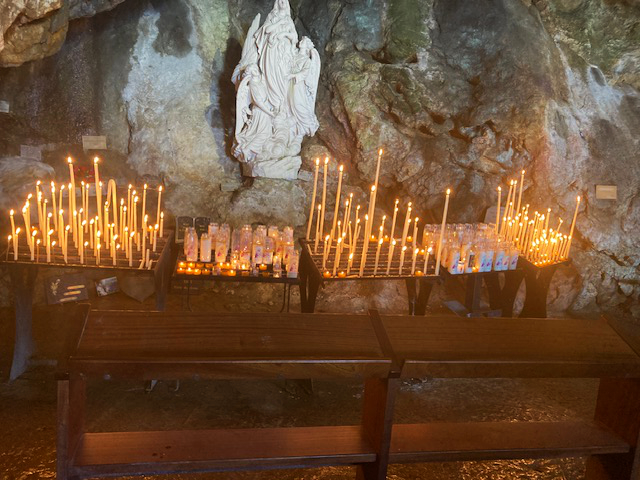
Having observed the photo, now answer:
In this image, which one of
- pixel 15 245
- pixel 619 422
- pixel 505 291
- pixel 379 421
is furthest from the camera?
pixel 505 291

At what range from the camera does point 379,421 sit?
2480 mm

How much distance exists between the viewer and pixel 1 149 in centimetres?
712

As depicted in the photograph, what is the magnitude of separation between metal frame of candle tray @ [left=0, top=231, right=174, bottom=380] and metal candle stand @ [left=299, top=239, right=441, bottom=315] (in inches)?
46.3

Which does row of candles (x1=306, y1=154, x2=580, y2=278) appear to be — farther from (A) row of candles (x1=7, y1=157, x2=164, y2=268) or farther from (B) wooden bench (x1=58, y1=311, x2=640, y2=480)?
(B) wooden bench (x1=58, y1=311, x2=640, y2=480)

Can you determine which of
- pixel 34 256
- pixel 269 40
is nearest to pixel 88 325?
pixel 34 256

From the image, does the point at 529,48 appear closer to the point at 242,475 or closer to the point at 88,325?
the point at 242,475

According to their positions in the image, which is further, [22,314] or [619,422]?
[22,314]

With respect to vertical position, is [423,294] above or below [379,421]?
below

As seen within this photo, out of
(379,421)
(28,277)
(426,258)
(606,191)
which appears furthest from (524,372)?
(606,191)

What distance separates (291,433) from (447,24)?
6403 mm

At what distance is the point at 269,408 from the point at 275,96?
374cm

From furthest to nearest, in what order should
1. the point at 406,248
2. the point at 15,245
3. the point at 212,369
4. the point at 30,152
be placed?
the point at 30,152
the point at 406,248
the point at 15,245
the point at 212,369

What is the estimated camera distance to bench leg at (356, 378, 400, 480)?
2.36m

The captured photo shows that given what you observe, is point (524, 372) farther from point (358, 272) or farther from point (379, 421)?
point (358, 272)
